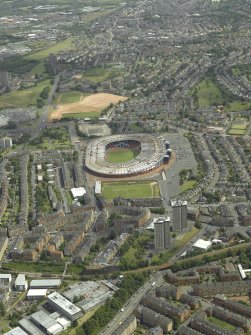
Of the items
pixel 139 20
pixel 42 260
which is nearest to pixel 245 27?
pixel 139 20

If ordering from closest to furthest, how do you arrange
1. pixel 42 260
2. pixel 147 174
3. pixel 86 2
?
1. pixel 42 260
2. pixel 147 174
3. pixel 86 2

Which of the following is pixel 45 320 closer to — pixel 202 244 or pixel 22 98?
pixel 202 244

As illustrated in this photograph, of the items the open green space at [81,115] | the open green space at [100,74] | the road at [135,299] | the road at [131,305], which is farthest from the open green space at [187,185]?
the open green space at [100,74]

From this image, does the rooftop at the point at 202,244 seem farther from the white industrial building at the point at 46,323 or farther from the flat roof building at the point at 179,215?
the white industrial building at the point at 46,323

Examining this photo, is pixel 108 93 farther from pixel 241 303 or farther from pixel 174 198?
pixel 241 303

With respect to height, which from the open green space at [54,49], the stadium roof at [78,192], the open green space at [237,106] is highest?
the stadium roof at [78,192]
